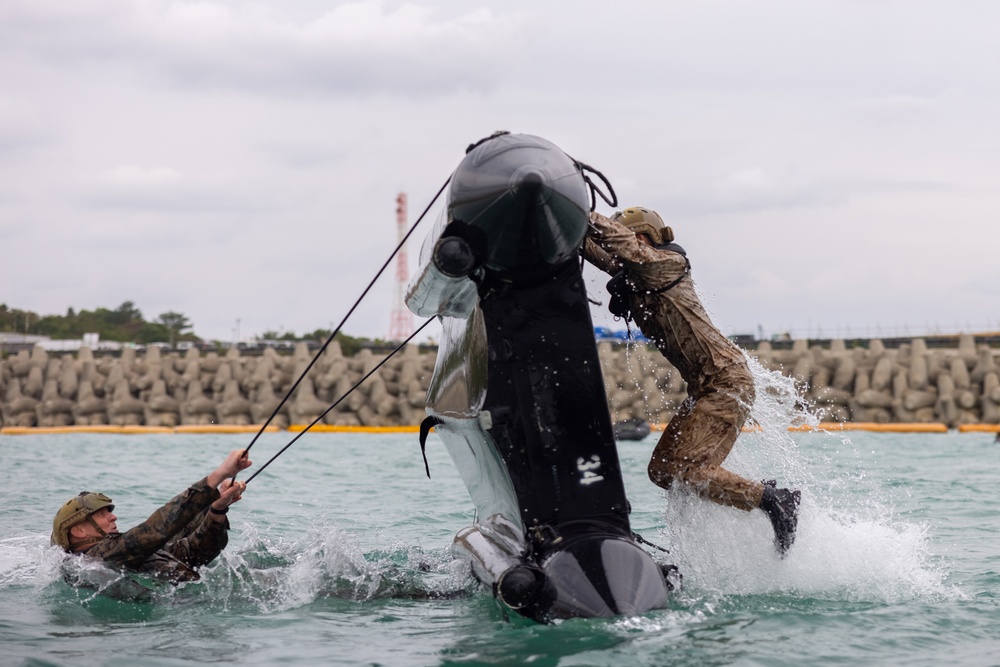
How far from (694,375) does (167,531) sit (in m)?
2.87

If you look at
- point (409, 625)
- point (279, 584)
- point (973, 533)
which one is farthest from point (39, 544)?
point (973, 533)

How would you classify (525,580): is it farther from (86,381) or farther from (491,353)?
(86,381)

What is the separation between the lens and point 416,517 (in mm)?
10102

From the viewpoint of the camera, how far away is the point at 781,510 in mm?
5695

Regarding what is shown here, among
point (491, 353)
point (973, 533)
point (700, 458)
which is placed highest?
point (491, 353)

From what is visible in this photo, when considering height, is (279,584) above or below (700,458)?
below

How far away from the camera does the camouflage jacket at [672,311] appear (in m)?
5.64

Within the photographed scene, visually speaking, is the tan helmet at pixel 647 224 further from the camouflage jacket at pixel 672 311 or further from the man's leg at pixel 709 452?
the man's leg at pixel 709 452

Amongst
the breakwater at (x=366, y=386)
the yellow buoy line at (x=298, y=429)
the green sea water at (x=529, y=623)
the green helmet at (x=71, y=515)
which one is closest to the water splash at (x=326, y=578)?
the green sea water at (x=529, y=623)

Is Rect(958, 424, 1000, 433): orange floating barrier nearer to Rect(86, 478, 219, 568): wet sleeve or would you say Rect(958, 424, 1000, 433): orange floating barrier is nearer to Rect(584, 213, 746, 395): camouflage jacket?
Rect(584, 213, 746, 395): camouflage jacket

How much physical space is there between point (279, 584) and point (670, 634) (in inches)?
97.6

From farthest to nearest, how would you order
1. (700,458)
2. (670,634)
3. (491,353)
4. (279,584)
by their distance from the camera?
(279,584), (700,458), (491,353), (670,634)

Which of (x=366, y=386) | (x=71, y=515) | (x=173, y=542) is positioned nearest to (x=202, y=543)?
(x=173, y=542)

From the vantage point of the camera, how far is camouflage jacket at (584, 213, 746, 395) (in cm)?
564
